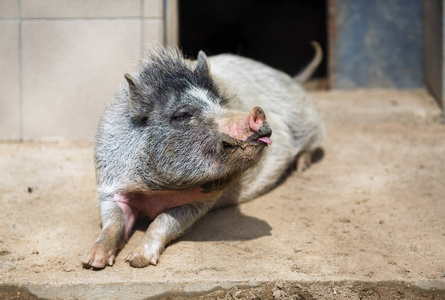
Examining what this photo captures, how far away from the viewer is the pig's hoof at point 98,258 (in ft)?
10.7

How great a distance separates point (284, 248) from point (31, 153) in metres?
2.79

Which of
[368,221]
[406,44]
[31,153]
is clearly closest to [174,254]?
[368,221]

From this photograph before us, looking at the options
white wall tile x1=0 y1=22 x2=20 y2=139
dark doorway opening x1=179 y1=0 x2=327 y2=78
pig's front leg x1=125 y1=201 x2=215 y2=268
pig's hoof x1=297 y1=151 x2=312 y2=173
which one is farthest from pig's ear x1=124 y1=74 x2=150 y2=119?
dark doorway opening x1=179 y1=0 x2=327 y2=78

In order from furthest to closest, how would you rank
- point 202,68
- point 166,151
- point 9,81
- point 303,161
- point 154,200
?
1. point 9,81
2. point 303,161
3. point 154,200
4. point 202,68
5. point 166,151

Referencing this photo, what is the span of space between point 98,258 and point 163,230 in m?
0.48

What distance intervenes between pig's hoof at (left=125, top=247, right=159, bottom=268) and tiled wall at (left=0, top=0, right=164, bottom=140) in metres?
2.45

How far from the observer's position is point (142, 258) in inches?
131

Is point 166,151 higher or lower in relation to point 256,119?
lower

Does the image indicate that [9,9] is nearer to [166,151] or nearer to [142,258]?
[166,151]

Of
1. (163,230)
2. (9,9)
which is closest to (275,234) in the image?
(163,230)

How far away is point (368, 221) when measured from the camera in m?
4.07

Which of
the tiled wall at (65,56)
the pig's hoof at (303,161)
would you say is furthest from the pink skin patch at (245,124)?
the tiled wall at (65,56)

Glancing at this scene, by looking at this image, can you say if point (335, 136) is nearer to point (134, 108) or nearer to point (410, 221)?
point (410, 221)

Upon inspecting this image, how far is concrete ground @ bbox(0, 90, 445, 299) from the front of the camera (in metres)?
3.14
